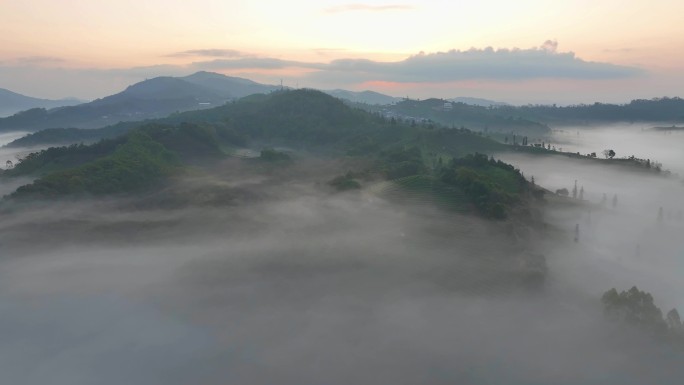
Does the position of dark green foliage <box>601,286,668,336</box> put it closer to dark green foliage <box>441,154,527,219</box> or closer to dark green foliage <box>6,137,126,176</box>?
dark green foliage <box>441,154,527,219</box>

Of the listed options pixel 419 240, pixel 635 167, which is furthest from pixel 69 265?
pixel 635 167

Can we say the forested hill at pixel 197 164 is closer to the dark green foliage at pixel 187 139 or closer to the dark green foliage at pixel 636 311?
the dark green foliage at pixel 187 139

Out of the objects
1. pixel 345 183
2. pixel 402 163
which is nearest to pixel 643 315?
pixel 345 183

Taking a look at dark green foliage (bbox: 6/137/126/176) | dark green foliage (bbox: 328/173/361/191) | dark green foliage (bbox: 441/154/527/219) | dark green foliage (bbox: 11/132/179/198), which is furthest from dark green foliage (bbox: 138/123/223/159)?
dark green foliage (bbox: 441/154/527/219)

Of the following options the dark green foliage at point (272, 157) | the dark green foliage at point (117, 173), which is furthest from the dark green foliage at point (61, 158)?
the dark green foliage at point (272, 157)

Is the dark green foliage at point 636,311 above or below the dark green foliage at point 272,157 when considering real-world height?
below

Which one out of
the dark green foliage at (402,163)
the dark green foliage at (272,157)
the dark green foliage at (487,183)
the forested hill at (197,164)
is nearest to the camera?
the dark green foliage at (487,183)

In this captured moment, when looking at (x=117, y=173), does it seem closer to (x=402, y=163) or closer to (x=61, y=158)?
(x=61, y=158)
